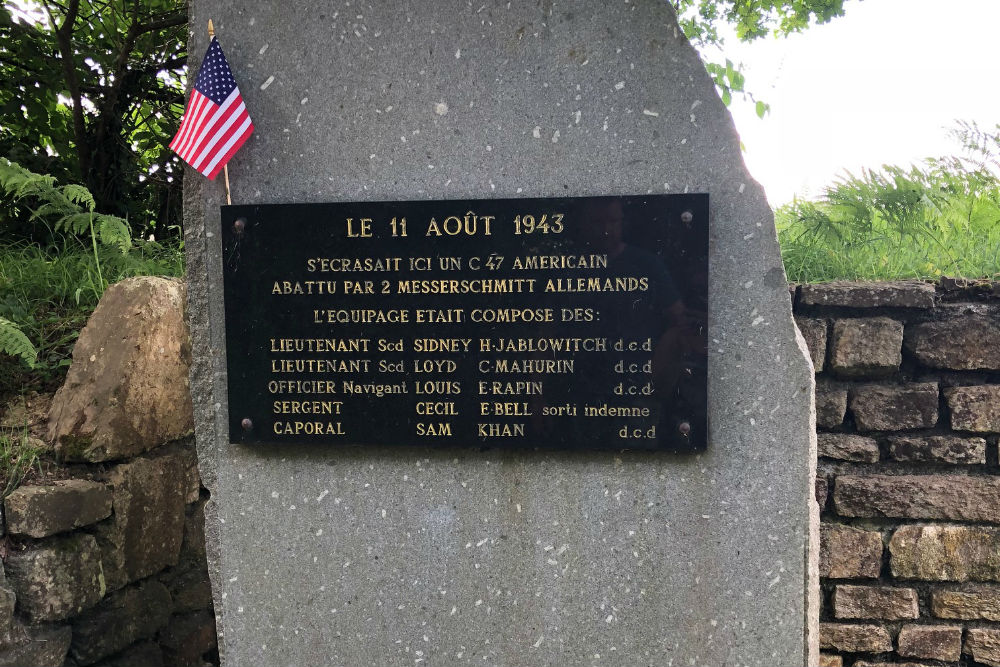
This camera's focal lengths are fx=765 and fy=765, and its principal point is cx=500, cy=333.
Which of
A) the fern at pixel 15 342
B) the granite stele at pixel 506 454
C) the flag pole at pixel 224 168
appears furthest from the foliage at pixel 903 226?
the fern at pixel 15 342

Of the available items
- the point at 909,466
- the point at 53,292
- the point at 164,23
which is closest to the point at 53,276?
the point at 53,292

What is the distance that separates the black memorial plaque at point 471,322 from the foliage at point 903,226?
5.06ft

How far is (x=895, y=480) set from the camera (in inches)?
119

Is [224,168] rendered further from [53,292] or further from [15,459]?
[53,292]

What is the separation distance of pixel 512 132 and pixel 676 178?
47 cm

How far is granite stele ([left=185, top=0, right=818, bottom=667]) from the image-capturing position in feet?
6.86

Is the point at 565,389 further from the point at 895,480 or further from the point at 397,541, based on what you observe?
the point at 895,480

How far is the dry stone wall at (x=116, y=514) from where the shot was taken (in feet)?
8.82

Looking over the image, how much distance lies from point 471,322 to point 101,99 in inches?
148

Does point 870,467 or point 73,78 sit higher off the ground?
point 73,78

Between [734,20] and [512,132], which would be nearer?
[512,132]

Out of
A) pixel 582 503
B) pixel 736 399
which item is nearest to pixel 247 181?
pixel 582 503

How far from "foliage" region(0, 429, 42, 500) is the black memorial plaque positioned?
114cm

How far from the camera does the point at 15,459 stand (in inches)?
113
